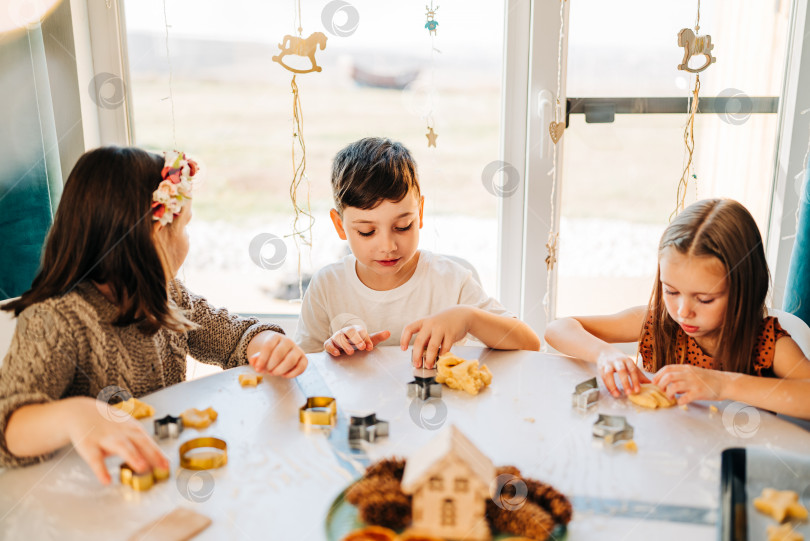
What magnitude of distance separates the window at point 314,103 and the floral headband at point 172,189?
1023mm

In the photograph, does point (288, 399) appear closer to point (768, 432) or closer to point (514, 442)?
point (514, 442)

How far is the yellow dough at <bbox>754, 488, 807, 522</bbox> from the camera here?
0.74 meters

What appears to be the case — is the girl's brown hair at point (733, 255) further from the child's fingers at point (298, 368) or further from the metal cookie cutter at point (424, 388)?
the child's fingers at point (298, 368)

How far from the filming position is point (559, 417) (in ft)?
3.36

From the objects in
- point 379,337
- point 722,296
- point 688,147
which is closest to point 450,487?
point 379,337

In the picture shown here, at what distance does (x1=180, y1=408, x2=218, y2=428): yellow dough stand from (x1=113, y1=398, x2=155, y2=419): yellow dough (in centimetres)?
6

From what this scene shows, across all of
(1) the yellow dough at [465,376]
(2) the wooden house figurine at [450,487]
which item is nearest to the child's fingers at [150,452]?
(2) the wooden house figurine at [450,487]

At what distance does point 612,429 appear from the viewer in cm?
94

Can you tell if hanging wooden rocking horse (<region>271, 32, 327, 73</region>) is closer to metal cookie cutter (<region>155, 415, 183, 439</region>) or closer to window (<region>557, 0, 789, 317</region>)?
window (<region>557, 0, 789, 317</region>)

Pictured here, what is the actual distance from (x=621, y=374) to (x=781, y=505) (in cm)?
39

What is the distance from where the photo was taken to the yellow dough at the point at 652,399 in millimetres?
1061

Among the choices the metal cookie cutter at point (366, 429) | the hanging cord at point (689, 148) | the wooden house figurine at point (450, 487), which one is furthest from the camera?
the hanging cord at point (689, 148)

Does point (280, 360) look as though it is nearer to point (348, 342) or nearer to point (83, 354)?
point (348, 342)

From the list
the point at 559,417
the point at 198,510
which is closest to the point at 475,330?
the point at 559,417
